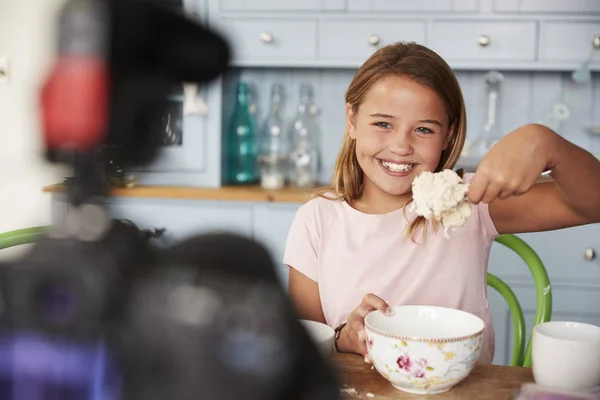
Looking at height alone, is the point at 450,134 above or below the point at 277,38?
below

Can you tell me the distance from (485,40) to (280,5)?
665mm

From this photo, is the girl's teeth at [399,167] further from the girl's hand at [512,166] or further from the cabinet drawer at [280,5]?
the cabinet drawer at [280,5]

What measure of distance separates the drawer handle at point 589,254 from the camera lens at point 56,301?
2203 mm

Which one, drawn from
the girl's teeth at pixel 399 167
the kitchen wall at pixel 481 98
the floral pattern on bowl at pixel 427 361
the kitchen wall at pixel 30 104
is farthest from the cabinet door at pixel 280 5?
the kitchen wall at pixel 30 104

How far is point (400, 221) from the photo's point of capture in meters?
1.36

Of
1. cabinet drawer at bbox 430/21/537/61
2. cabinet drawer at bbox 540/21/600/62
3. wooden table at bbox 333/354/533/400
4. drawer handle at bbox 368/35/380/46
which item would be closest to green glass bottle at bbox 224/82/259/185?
drawer handle at bbox 368/35/380/46

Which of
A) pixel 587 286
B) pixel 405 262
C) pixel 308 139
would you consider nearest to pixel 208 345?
pixel 405 262

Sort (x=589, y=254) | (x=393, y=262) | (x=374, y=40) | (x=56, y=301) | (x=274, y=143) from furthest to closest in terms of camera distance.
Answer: (x=274, y=143), (x=374, y=40), (x=589, y=254), (x=393, y=262), (x=56, y=301)

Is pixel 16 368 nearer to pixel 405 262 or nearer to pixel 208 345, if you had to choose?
pixel 208 345

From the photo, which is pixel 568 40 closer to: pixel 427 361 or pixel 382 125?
pixel 382 125

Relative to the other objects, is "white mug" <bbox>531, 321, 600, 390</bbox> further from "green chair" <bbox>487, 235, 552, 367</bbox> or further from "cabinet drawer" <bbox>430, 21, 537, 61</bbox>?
"cabinet drawer" <bbox>430, 21, 537, 61</bbox>

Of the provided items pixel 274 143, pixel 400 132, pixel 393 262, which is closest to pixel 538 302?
pixel 393 262

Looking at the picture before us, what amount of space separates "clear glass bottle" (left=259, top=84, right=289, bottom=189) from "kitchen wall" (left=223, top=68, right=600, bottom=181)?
5cm

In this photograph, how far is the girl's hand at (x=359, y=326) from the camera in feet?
3.02
